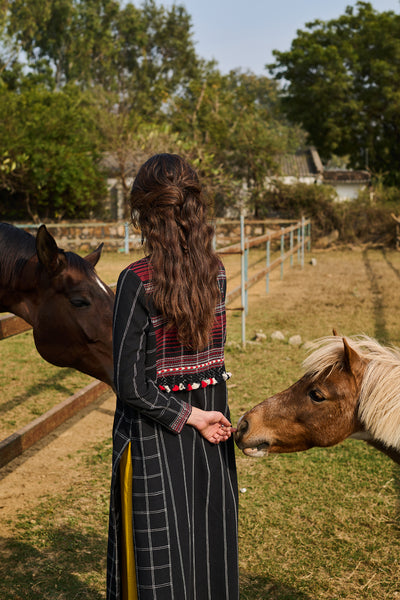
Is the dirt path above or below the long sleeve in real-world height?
below

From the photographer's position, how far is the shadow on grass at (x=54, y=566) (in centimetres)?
254

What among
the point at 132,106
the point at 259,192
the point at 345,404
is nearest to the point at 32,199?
the point at 259,192

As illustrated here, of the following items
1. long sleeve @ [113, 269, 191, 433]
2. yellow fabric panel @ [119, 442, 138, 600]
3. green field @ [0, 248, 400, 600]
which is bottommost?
green field @ [0, 248, 400, 600]

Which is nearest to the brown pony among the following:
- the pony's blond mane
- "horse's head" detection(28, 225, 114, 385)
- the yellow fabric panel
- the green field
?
the pony's blond mane

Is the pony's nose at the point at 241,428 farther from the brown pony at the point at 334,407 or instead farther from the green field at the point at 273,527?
the green field at the point at 273,527

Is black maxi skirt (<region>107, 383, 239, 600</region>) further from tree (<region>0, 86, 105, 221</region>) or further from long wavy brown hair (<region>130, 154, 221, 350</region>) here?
tree (<region>0, 86, 105, 221</region>)

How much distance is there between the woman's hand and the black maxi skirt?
1.2 inches

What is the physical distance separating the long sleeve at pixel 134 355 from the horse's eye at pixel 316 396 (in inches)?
27.6

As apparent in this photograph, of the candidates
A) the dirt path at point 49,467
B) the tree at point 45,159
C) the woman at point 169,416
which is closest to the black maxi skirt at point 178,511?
the woman at point 169,416

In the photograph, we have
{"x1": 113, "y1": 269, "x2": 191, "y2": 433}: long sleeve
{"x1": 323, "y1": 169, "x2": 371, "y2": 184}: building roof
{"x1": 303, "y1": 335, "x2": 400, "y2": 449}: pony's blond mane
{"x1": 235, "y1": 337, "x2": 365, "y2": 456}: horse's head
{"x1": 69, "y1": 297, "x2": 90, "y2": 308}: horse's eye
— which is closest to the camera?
{"x1": 113, "y1": 269, "x2": 191, "y2": 433}: long sleeve

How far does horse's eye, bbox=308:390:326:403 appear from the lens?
78.7 inches

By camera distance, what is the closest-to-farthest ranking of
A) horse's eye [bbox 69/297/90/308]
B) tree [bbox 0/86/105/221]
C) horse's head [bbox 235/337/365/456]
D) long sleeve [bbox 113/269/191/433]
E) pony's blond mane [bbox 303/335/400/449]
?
1. long sleeve [bbox 113/269/191/433]
2. pony's blond mane [bbox 303/335/400/449]
3. horse's head [bbox 235/337/365/456]
4. horse's eye [bbox 69/297/90/308]
5. tree [bbox 0/86/105/221]

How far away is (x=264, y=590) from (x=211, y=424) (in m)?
1.44

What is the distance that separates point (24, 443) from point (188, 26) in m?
44.0
